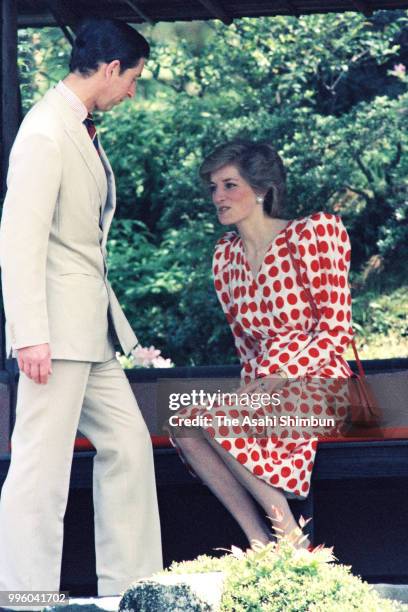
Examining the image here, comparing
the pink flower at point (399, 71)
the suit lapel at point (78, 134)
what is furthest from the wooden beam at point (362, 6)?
the pink flower at point (399, 71)

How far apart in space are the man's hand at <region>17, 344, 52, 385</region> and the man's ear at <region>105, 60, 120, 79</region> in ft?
2.84

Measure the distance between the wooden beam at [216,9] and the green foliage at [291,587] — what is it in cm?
291

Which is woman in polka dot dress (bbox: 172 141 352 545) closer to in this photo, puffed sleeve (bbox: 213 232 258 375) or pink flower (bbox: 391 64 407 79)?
puffed sleeve (bbox: 213 232 258 375)

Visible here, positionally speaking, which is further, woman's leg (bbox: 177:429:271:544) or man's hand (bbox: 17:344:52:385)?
woman's leg (bbox: 177:429:271:544)

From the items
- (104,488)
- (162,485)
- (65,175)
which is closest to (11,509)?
(104,488)

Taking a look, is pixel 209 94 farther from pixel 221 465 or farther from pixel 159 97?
pixel 221 465

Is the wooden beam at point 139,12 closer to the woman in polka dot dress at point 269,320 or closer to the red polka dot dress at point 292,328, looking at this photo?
the woman in polka dot dress at point 269,320

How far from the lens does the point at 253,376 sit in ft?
14.2

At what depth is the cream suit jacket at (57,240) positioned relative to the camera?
3.66 metres

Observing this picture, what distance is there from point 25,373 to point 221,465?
78cm

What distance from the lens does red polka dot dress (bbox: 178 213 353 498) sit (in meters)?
4.08

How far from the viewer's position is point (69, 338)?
3.80 meters

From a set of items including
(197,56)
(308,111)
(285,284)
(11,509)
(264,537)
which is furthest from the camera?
(197,56)

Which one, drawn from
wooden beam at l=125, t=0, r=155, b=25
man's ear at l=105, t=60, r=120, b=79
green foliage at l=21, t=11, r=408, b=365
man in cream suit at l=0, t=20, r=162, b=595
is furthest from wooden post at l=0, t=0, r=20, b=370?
green foliage at l=21, t=11, r=408, b=365
